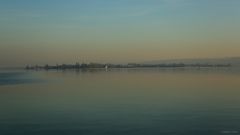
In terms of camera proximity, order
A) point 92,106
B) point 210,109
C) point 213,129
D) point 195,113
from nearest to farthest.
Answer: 1. point 213,129
2. point 195,113
3. point 210,109
4. point 92,106

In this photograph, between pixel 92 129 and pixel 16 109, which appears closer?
pixel 92 129

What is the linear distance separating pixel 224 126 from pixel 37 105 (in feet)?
49.3

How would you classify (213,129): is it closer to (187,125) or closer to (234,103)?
(187,125)

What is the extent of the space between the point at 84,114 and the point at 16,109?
5.40 m

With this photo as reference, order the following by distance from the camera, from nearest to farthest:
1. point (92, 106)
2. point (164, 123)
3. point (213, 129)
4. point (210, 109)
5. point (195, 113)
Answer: point (213, 129) → point (164, 123) → point (195, 113) → point (210, 109) → point (92, 106)

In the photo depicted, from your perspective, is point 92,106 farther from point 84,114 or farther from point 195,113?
point 195,113

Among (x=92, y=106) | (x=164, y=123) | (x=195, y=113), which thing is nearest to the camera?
(x=164, y=123)

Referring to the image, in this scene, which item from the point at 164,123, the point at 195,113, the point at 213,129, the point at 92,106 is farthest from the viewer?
the point at 92,106

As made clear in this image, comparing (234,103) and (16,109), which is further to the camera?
(234,103)

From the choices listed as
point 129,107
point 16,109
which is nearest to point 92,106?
point 129,107

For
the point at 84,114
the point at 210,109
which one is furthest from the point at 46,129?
the point at 210,109

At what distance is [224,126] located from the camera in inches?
867

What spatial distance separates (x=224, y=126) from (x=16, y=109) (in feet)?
46.1

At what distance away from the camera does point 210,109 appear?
29.0 m
